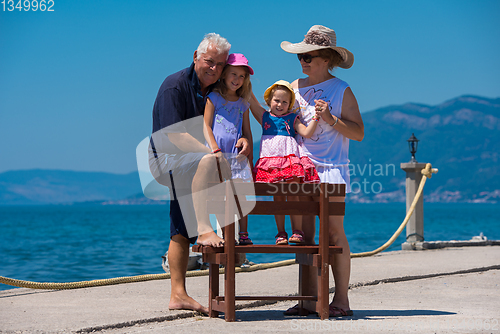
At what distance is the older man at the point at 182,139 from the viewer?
13.0 ft

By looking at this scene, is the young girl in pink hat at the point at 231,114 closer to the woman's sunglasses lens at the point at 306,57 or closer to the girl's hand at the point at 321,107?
the woman's sunglasses lens at the point at 306,57

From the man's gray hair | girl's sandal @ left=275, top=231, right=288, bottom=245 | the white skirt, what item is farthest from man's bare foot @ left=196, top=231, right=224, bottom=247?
the man's gray hair

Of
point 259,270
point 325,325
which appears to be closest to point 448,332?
point 325,325

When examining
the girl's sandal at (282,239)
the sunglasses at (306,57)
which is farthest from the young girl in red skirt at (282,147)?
the sunglasses at (306,57)

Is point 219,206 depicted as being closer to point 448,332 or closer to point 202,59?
point 202,59

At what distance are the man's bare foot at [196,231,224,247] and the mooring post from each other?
6315mm

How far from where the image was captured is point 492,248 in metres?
9.16

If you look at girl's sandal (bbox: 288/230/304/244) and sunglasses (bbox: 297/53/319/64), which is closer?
girl's sandal (bbox: 288/230/304/244)

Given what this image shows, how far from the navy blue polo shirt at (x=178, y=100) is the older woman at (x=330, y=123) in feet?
2.27

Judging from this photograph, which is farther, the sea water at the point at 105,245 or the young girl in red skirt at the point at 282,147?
the sea water at the point at 105,245

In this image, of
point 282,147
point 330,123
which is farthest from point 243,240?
point 330,123

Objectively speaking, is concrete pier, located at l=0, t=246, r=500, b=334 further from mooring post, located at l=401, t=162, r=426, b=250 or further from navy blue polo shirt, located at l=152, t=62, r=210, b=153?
mooring post, located at l=401, t=162, r=426, b=250

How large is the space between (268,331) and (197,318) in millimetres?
643

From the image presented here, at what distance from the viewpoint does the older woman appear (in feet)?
13.2
